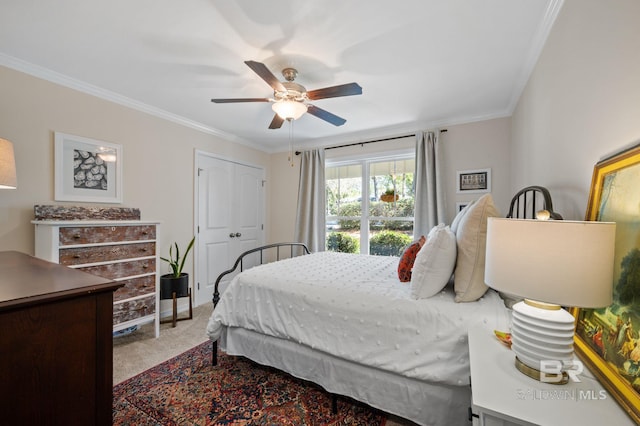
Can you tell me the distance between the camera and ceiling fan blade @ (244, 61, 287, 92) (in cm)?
173

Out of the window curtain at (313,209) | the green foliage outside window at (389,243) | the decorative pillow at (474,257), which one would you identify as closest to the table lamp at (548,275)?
the decorative pillow at (474,257)

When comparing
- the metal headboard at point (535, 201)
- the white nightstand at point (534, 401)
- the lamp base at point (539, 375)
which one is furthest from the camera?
the metal headboard at point (535, 201)

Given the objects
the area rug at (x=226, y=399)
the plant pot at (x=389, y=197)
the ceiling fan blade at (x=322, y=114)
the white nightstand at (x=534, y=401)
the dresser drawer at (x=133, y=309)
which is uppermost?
the ceiling fan blade at (x=322, y=114)

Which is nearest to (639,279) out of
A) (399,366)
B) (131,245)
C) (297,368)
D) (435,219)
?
(399,366)

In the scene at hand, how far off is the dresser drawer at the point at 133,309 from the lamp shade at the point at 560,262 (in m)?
2.93

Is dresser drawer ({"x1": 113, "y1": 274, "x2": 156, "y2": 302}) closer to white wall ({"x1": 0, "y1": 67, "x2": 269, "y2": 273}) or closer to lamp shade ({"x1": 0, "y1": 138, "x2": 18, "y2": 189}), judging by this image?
white wall ({"x1": 0, "y1": 67, "x2": 269, "y2": 273})

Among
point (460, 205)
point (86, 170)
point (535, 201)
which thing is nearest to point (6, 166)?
point (86, 170)

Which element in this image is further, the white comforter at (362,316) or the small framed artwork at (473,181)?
the small framed artwork at (473,181)

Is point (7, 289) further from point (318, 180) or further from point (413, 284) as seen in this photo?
point (318, 180)

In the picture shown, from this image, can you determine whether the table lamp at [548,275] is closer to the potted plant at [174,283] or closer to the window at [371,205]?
the window at [371,205]

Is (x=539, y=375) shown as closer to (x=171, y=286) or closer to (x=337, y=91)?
(x=337, y=91)

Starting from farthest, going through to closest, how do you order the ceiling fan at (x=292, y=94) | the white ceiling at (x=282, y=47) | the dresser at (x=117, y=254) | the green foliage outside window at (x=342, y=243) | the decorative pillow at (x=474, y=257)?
the green foliage outside window at (x=342, y=243), the dresser at (x=117, y=254), the ceiling fan at (x=292, y=94), the white ceiling at (x=282, y=47), the decorative pillow at (x=474, y=257)

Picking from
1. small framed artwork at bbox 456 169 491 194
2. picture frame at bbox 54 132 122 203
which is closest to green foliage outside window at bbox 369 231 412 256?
small framed artwork at bbox 456 169 491 194

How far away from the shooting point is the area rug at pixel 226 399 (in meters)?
1.66
